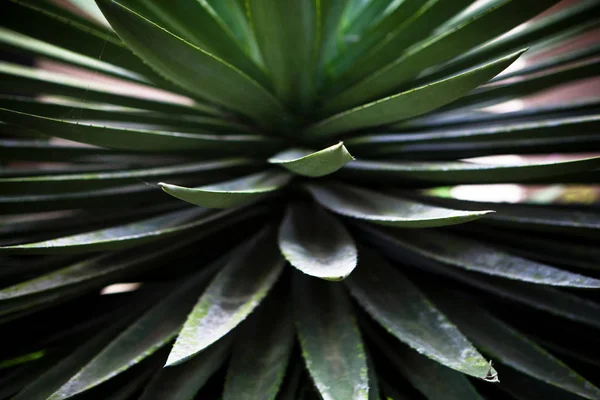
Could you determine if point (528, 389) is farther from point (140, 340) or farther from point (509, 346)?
point (140, 340)

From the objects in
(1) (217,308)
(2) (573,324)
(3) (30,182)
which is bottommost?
(2) (573,324)

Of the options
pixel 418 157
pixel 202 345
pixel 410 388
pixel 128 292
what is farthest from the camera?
pixel 418 157

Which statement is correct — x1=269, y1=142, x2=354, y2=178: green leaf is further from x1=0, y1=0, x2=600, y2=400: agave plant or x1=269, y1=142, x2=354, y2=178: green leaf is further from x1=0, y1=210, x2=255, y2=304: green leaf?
x1=0, y1=210, x2=255, y2=304: green leaf

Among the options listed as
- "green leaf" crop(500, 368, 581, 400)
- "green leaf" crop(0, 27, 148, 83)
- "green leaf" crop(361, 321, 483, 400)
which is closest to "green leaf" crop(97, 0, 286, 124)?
"green leaf" crop(0, 27, 148, 83)

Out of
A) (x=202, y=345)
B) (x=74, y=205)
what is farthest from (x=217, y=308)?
(x=74, y=205)

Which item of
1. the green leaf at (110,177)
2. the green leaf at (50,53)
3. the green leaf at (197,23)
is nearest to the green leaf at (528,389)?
the green leaf at (110,177)

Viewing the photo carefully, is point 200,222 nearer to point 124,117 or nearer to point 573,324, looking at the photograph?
point 124,117
